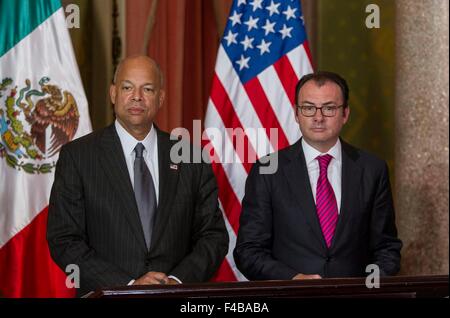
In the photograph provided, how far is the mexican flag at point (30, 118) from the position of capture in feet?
15.0

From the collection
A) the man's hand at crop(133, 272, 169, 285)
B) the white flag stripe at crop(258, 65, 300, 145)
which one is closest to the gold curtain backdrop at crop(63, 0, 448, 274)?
the white flag stripe at crop(258, 65, 300, 145)

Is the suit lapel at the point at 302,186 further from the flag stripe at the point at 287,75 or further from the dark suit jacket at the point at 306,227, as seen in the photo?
the flag stripe at the point at 287,75

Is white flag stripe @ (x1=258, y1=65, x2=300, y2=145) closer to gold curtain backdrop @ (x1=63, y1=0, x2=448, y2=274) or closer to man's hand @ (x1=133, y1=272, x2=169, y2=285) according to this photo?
gold curtain backdrop @ (x1=63, y1=0, x2=448, y2=274)

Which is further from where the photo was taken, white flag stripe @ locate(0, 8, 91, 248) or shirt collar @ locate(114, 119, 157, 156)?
white flag stripe @ locate(0, 8, 91, 248)

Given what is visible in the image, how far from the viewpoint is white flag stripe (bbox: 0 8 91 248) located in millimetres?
4609

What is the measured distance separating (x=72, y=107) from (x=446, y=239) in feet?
7.47

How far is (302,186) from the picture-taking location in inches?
139

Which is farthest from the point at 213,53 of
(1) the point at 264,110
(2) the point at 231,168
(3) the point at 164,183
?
(3) the point at 164,183

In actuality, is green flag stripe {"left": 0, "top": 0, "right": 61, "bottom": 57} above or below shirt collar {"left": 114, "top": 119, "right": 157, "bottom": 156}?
above

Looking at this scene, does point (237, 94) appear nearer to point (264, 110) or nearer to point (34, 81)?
point (264, 110)

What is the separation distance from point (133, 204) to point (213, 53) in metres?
2.46

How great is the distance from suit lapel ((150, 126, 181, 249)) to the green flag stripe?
1440 millimetres

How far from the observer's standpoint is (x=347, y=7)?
6090mm
